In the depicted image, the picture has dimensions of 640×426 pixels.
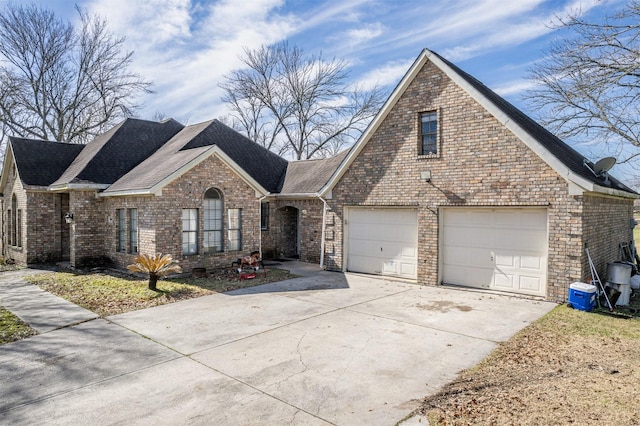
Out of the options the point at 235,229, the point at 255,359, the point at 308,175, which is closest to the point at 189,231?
the point at 235,229

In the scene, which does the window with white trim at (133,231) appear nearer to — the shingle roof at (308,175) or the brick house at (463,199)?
the shingle roof at (308,175)

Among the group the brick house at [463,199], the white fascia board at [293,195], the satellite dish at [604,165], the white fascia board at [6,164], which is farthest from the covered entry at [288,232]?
the white fascia board at [6,164]

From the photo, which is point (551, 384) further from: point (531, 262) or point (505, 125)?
point (505, 125)

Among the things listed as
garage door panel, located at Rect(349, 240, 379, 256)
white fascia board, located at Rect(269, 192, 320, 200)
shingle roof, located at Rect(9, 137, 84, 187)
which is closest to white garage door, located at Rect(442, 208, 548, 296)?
garage door panel, located at Rect(349, 240, 379, 256)

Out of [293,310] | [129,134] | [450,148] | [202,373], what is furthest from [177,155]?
[202,373]

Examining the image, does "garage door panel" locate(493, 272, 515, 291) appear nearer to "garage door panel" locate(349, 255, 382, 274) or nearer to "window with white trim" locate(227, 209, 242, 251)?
"garage door panel" locate(349, 255, 382, 274)

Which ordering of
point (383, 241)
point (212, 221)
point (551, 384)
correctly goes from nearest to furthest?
point (551, 384) → point (383, 241) → point (212, 221)

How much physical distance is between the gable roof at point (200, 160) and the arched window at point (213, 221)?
130 centimetres

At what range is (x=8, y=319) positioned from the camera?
8469mm

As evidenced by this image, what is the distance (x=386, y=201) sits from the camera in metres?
12.6

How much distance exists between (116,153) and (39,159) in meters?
4.06

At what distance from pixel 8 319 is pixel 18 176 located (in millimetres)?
11231

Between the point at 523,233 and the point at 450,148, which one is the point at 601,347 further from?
the point at 450,148

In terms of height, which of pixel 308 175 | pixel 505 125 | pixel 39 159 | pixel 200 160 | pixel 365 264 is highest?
pixel 505 125
